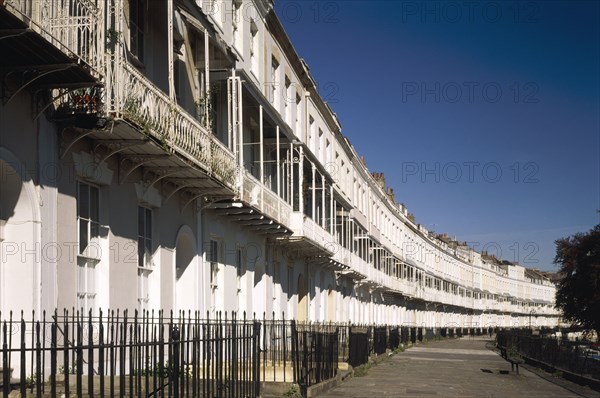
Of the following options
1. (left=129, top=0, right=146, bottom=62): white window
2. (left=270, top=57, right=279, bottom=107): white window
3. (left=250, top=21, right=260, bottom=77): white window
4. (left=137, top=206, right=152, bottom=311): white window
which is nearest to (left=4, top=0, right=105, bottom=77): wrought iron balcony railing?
(left=129, top=0, right=146, bottom=62): white window

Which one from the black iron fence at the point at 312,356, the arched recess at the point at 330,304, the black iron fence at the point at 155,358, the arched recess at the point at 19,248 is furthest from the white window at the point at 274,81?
the arched recess at the point at 19,248

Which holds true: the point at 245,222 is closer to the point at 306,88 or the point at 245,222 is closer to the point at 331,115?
the point at 306,88

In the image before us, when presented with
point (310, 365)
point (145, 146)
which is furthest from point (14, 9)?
point (310, 365)

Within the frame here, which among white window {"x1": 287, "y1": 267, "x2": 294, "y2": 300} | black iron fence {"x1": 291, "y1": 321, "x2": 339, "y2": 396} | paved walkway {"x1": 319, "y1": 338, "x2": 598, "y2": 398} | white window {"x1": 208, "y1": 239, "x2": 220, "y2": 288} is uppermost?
white window {"x1": 208, "y1": 239, "x2": 220, "y2": 288}

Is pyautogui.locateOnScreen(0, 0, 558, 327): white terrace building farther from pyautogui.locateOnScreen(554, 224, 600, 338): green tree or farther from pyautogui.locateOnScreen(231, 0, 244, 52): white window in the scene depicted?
pyautogui.locateOnScreen(554, 224, 600, 338): green tree

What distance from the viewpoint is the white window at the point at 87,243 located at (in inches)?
496

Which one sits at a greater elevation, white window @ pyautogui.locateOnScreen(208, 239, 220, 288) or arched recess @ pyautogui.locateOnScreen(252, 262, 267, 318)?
white window @ pyautogui.locateOnScreen(208, 239, 220, 288)

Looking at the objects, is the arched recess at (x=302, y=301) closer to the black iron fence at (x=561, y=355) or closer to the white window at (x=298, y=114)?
the white window at (x=298, y=114)

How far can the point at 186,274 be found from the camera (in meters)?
17.8

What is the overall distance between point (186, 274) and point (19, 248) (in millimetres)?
6934

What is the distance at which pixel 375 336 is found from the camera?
2967 cm

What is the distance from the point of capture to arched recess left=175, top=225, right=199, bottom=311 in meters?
17.6

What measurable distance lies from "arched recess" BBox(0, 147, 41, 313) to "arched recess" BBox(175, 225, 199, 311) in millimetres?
6580

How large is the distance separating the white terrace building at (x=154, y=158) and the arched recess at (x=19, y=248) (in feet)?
0.06
